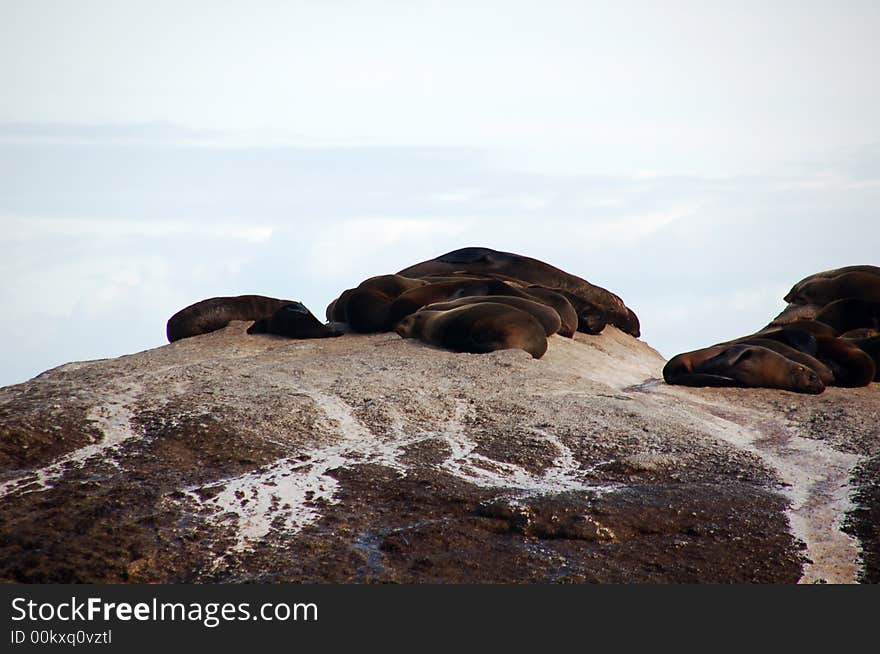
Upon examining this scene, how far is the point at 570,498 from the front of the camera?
645 cm

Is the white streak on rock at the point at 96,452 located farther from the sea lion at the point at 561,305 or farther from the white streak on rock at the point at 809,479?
the sea lion at the point at 561,305

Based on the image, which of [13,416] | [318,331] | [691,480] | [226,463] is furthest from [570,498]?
[318,331]

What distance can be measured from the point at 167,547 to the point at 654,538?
266 cm

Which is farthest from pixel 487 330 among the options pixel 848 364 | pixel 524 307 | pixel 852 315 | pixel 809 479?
pixel 852 315

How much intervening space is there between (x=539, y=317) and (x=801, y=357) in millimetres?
2918

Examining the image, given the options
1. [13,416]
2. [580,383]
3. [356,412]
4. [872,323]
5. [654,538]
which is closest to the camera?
[654,538]

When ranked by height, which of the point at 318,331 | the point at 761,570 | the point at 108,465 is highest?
the point at 318,331

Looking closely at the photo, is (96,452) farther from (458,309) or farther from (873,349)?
(873,349)

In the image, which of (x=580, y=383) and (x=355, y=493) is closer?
(x=355, y=493)

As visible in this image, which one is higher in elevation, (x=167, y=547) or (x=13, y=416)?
(x=13, y=416)

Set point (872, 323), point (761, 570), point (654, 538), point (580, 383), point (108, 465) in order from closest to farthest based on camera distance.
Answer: point (761, 570) < point (654, 538) < point (108, 465) < point (580, 383) < point (872, 323)

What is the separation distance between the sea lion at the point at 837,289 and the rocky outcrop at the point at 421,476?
5884 millimetres

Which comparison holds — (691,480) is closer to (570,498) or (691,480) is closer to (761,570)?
(570,498)

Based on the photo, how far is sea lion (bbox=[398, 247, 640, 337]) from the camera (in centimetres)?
1543
